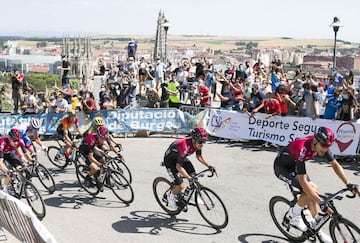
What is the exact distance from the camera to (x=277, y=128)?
47.4 ft

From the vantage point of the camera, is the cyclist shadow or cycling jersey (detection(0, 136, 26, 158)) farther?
cycling jersey (detection(0, 136, 26, 158))

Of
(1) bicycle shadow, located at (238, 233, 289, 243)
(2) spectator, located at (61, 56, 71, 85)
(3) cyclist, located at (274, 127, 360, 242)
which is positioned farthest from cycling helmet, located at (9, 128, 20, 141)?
(2) spectator, located at (61, 56, 71, 85)

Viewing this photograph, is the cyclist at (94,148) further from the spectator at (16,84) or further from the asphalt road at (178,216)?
the spectator at (16,84)

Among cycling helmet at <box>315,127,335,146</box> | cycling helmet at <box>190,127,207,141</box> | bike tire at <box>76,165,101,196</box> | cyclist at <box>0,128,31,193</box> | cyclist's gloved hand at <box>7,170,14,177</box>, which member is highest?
cycling helmet at <box>315,127,335,146</box>

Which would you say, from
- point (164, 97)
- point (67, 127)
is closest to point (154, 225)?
point (67, 127)

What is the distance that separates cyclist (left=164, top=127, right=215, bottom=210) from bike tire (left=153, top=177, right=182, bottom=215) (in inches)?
7.3

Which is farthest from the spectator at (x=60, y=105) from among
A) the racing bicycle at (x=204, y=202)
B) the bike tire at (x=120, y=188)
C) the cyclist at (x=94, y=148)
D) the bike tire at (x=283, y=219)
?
the bike tire at (x=283, y=219)

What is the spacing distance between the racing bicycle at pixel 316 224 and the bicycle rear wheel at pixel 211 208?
2.88 feet

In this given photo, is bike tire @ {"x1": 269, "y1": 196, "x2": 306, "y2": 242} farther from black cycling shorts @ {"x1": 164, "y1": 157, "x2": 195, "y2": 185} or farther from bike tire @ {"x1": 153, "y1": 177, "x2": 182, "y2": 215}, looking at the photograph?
bike tire @ {"x1": 153, "y1": 177, "x2": 182, "y2": 215}

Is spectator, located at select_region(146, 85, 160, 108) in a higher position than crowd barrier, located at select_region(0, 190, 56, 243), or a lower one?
higher

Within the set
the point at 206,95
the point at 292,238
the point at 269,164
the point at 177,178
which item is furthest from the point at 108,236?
the point at 206,95

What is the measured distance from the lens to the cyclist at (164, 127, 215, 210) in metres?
8.12

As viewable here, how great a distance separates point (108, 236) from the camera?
830 cm

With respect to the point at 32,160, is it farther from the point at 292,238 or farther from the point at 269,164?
the point at 269,164
